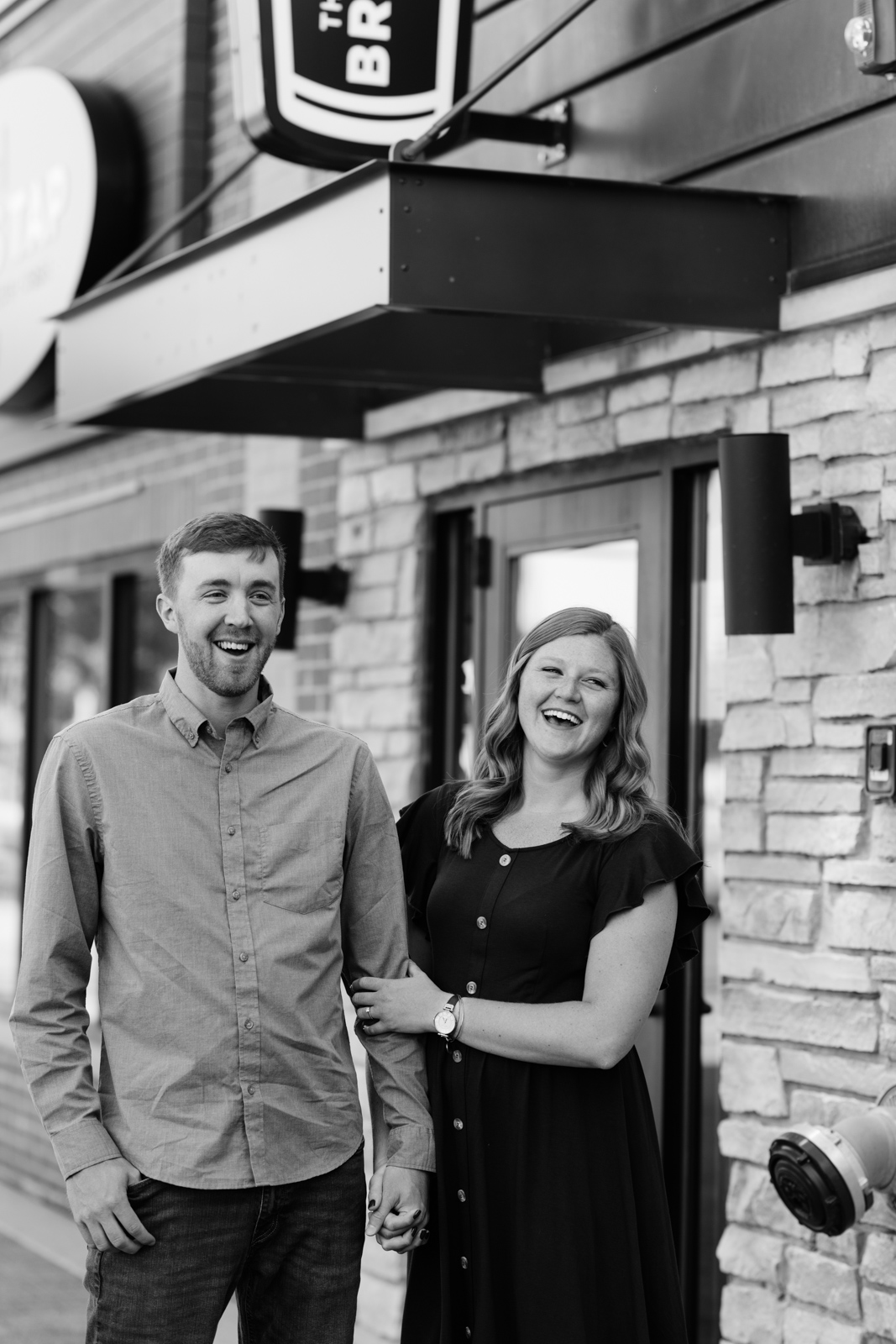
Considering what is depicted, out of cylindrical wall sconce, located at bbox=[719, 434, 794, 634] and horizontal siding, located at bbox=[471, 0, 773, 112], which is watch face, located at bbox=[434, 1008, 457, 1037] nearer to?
cylindrical wall sconce, located at bbox=[719, 434, 794, 634]

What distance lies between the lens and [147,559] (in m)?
6.96

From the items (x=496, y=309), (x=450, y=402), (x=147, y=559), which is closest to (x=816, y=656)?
(x=496, y=309)

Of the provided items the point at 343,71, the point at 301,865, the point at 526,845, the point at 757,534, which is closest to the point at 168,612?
the point at 301,865

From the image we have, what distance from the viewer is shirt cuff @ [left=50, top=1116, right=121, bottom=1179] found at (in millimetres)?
2711

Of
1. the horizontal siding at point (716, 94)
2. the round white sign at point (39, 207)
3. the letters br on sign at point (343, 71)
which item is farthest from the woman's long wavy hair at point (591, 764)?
the round white sign at point (39, 207)

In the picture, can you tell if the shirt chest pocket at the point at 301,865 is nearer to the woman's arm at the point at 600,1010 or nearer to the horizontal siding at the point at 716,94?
the woman's arm at the point at 600,1010

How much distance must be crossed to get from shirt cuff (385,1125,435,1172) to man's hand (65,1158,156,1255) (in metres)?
0.44

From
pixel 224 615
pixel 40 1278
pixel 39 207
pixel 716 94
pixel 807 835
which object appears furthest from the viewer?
pixel 39 207

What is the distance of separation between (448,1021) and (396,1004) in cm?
9

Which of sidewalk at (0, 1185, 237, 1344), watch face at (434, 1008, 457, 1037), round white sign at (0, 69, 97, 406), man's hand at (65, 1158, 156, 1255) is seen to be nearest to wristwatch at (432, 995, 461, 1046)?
watch face at (434, 1008, 457, 1037)

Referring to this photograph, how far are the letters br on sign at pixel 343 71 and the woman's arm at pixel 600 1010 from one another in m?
2.19

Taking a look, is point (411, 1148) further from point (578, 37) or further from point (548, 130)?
point (578, 37)

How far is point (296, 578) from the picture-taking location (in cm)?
530

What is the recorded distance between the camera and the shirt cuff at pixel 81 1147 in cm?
271
